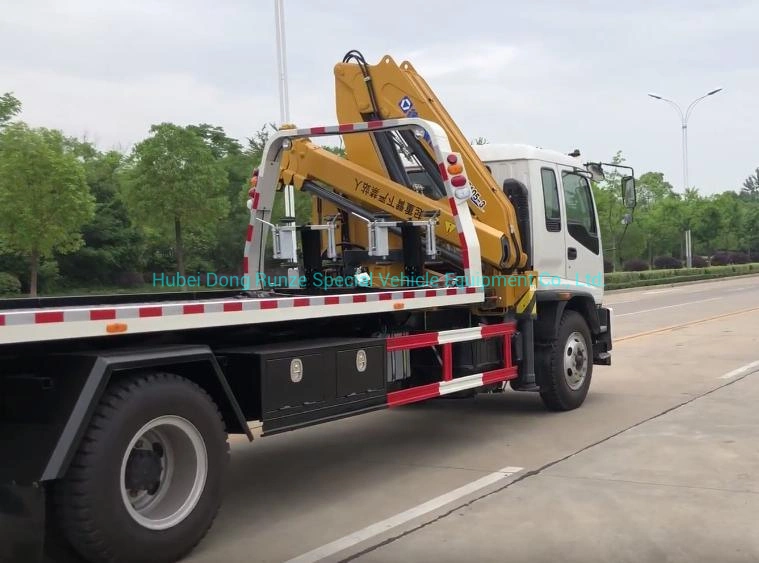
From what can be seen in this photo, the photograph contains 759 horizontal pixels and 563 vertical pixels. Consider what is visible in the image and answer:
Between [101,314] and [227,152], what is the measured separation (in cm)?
4615

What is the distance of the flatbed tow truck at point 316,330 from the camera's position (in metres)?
4.04

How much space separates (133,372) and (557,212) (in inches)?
224

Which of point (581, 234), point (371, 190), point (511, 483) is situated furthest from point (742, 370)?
point (511, 483)

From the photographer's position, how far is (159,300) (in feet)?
23.0

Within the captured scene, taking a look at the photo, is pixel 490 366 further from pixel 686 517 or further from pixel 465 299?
pixel 686 517

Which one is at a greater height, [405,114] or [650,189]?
[650,189]

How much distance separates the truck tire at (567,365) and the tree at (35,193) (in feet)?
70.3

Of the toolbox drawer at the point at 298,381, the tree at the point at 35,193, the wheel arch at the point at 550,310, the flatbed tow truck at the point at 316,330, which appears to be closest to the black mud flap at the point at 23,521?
the flatbed tow truck at the point at 316,330

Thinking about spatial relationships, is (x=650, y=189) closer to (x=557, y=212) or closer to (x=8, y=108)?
(x=8, y=108)

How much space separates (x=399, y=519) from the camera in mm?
5227

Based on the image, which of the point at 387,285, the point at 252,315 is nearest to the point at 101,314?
the point at 252,315

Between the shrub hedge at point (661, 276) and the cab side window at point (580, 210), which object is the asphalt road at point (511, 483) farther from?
the shrub hedge at point (661, 276)

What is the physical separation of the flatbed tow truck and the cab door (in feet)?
0.10

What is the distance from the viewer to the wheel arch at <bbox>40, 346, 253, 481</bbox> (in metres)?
3.91
